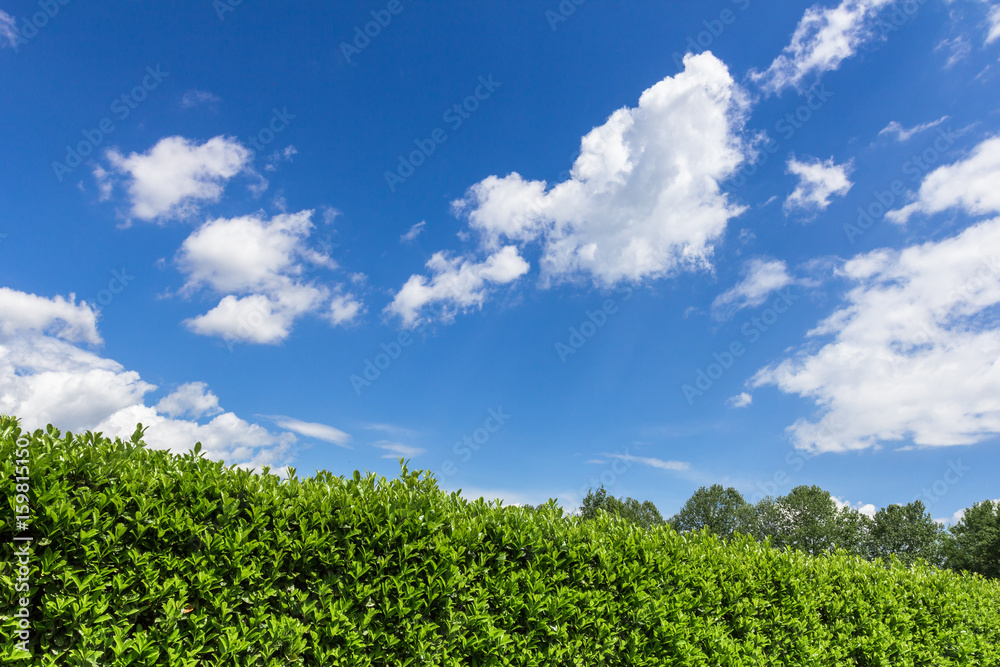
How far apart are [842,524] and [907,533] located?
6.38m

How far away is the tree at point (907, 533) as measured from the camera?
196ft

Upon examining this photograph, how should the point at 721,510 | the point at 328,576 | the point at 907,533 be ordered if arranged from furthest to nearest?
the point at 721,510 → the point at 907,533 → the point at 328,576

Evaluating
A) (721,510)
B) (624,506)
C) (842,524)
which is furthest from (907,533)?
(624,506)

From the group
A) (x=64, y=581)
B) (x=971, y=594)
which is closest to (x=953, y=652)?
(x=971, y=594)

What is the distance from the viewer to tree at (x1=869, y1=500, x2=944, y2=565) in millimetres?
59688

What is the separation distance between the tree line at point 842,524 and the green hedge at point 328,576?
47752 mm

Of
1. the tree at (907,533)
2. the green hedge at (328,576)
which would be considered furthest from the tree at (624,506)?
the green hedge at (328,576)

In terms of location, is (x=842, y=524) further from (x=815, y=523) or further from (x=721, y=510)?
(x=721, y=510)

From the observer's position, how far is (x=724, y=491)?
72.9 m

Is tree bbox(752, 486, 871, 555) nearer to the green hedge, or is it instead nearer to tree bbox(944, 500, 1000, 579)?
tree bbox(944, 500, 1000, 579)

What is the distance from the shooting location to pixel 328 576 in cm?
463
